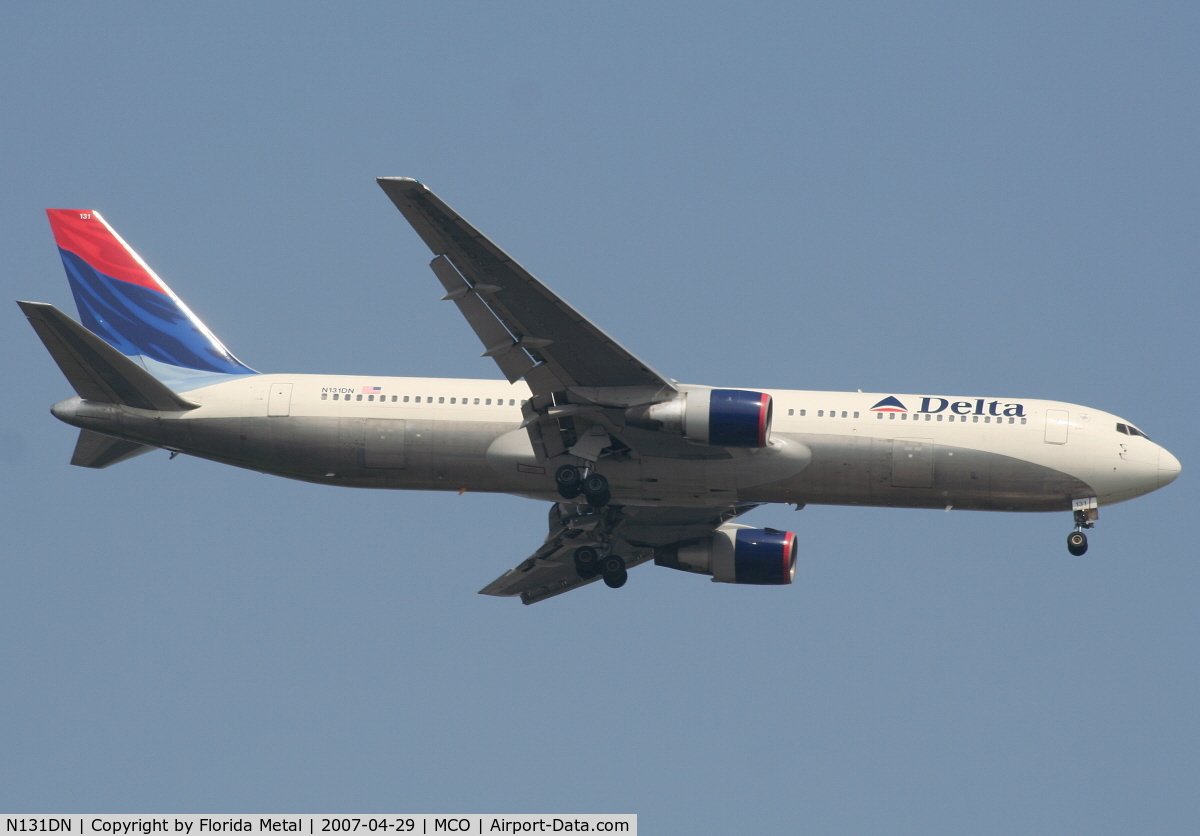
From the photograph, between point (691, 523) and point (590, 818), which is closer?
point (590, 818)

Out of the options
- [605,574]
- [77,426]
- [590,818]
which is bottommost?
[590,818]

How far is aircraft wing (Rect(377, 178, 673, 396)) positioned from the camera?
3716 cm

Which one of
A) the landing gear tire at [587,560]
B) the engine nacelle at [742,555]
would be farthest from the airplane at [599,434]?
the engine nacelle at [742,555]

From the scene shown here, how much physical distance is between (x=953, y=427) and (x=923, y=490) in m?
1.83

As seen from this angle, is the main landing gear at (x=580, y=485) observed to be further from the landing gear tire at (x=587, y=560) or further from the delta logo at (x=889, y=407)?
the delta logo at (x=889, y=407)

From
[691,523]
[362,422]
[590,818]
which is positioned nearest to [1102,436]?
[691,523]

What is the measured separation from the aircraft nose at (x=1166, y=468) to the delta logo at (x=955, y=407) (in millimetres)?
3868

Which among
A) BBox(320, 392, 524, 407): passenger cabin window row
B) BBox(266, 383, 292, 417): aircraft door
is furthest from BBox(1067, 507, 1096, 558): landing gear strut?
BBox(266, 383, 292, 417): aircraft door

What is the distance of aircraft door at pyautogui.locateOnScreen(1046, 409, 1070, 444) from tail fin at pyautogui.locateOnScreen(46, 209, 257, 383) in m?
21.8

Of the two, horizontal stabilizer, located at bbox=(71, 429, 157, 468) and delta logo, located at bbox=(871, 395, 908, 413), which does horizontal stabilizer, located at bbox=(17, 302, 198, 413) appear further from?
delta logo, located at bbox=(871, 395, 908, 413)

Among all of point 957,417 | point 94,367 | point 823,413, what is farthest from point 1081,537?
point 94,367

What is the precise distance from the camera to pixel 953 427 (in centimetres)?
4188

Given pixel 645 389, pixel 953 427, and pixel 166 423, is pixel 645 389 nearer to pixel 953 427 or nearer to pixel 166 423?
A: pixel 953 427

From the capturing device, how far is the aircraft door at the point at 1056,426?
42.0 meters
